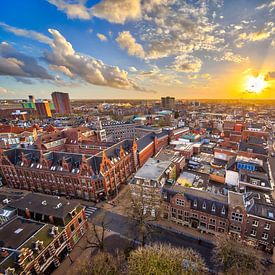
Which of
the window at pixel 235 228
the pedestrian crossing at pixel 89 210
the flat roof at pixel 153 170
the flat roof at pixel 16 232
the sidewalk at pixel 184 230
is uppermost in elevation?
the flat roof at pixel 153 170

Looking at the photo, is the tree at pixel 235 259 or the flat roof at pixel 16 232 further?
the flat roof at pixel 16 232

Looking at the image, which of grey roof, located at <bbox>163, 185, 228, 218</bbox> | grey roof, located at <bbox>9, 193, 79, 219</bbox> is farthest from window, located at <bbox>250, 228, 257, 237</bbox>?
grey roof, located at <bbox>9, 193, 79, 219</bbox>

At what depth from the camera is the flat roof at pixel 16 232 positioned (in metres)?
31.5

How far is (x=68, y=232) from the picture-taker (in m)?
38.9

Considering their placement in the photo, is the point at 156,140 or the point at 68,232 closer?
the point at 68,232

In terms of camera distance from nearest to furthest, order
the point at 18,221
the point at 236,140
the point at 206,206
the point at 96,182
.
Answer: the point at 18,221, the point at 206,206, the point at 96,182, the point at 236,140

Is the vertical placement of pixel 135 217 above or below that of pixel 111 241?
above

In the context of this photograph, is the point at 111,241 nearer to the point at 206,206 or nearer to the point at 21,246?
the point at 21,246

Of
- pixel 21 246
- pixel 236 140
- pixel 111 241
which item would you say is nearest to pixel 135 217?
pixel 111 241

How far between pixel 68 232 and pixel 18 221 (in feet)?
39.6

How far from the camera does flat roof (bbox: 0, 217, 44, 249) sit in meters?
31.5

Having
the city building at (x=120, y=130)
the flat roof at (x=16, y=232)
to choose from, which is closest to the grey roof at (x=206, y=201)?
the flat roof at (x=16, y=232)

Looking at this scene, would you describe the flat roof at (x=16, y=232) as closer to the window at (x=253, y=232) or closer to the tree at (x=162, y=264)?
the tree at (x=162, y=264)

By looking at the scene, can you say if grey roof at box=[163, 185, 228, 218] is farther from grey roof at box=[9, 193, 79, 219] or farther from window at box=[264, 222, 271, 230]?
grey roof at box=[9, 193, 79, 219]
